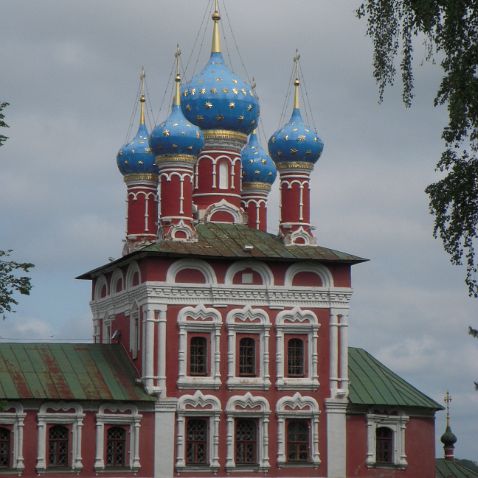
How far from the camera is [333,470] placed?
36094 millimetres

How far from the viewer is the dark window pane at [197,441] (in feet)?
116

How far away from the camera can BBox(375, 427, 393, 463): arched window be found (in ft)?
122

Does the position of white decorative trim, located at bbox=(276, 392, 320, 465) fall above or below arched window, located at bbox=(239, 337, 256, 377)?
below

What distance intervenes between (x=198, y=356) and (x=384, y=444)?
544 cm

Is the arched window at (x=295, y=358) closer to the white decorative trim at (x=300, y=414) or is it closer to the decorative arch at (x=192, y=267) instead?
the white decorative trim at (x=300, y=414)

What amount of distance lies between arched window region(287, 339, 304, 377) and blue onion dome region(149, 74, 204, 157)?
539 centimetres

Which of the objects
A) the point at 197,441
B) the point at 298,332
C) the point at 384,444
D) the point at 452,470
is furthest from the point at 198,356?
the point at 452,470

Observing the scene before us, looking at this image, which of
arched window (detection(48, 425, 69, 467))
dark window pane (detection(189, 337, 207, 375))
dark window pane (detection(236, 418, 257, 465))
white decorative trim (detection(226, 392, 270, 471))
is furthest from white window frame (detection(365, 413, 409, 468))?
arched window (detection(48, 425, 69, 467))

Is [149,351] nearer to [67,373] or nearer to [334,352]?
[67,373]

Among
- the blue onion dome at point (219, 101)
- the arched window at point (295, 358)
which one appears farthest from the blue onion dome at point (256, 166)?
the arched window at point (295, 358)

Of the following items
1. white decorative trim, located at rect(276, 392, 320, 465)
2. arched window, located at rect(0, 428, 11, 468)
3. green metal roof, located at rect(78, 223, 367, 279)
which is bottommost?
arched window, located at rect(0, 428, 11, 468)

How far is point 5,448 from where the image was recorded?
112 ft

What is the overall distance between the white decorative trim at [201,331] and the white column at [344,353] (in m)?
3.18

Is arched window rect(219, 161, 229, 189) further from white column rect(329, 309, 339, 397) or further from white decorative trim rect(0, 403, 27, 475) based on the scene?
white decorative trim rect(0, 403, 27, 475)
